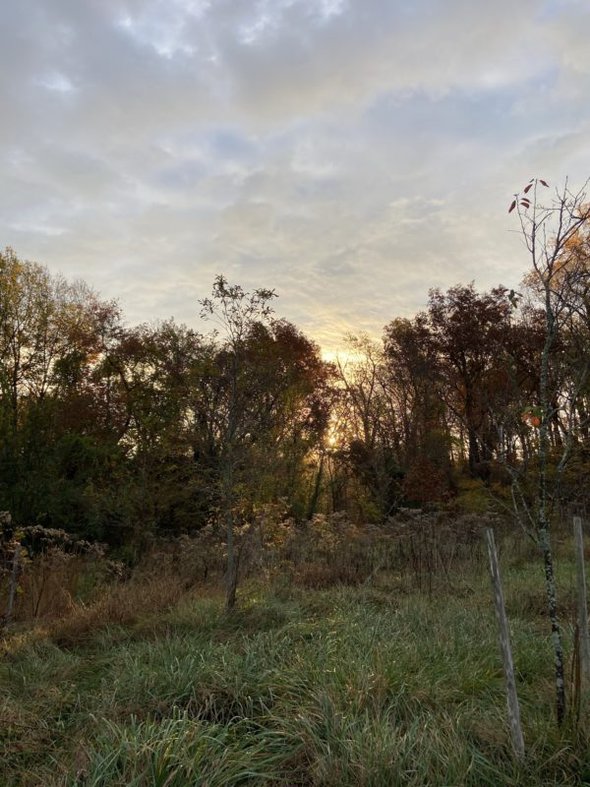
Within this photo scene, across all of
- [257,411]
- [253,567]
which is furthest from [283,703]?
[253,567]

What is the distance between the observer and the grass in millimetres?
2824

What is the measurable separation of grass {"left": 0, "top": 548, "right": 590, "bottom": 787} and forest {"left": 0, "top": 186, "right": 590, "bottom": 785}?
0.07ft

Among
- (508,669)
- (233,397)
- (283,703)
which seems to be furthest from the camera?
(233,397)

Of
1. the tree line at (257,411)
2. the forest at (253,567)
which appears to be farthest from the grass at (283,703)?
the tree line at (257,411)

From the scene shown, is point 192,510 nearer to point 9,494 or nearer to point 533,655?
point 9,494

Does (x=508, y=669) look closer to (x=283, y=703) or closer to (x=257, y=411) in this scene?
(x=283, y=703)

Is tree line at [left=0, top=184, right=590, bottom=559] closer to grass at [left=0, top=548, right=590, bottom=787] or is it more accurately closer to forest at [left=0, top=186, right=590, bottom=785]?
forest at [left=0, top=186, right=590, bottom=785]

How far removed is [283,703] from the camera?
3.59 m

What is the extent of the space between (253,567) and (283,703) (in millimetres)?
5947

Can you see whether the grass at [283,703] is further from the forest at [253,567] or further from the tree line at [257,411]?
the tree line at [257,411]

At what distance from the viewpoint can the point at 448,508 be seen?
57.4ft

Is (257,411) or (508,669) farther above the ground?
(257,411)

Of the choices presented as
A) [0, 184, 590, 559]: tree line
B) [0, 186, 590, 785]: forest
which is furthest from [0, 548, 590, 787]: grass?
[0, 184, 590, 559]: tree line

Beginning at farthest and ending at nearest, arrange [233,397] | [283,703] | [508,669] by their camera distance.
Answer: [233,397]
[283,703]
[508,669]
